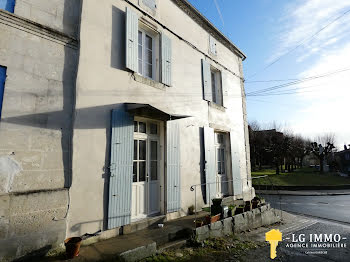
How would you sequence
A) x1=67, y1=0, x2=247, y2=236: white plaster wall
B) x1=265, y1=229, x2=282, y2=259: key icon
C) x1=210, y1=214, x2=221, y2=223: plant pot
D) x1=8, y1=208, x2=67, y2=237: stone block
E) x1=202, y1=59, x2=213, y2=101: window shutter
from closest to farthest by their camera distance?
x1=8, y1=208, x2=67, y2=237: stone block
x1=67, y1=0, x2=247, y2=236: white plaster wall
x1=265, y1=229, x2=282, y2=259: key icon
x1=210, y1=214, x2=221, y2=223: plant pot
x1=202, y1=59, x2=213, y2=101: window shutter

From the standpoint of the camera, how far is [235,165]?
798cm

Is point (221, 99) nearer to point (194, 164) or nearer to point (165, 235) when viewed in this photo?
point (194, 164)

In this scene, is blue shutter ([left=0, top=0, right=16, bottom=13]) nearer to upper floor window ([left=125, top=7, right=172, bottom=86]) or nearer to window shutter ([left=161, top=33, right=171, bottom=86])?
upper floor window ([left=125, top=7, right=172, bottom=86])

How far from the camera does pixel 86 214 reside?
3680 mm

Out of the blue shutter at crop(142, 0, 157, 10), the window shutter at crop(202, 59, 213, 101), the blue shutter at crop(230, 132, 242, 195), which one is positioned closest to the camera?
the blue shutter at crop(142, 0, 157, 10)

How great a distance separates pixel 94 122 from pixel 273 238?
5.32 metres

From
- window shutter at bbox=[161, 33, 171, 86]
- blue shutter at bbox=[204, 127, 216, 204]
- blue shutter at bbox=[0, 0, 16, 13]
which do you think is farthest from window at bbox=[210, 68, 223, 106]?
blue shutter at bbox=[0, 0, 16, 13]

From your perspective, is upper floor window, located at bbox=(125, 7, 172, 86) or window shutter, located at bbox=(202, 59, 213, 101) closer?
upper floor window, located at bbox=(125, 7, 172, 86)

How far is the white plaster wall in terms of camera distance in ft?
12.3

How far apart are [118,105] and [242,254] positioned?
4058 mm

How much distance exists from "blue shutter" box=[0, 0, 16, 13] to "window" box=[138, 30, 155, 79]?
2.69m

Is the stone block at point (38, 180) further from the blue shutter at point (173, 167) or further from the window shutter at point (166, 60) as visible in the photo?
the window shutter at point (166, 60)

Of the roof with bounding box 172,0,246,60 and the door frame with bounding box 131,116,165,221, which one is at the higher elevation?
the roof with bounding box 172,0,246,60

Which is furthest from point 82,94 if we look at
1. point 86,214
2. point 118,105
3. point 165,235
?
point 165,235
